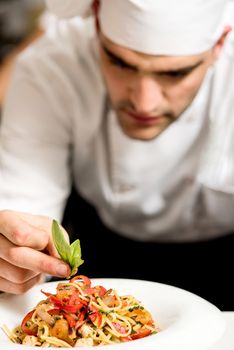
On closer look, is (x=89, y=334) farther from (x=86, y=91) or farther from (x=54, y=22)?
(x=54, y=22)

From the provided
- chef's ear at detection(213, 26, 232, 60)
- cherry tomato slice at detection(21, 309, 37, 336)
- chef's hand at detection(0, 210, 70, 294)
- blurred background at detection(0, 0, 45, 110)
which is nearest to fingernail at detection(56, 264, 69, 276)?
chef's hand at detection(0, 210, 70, 294)

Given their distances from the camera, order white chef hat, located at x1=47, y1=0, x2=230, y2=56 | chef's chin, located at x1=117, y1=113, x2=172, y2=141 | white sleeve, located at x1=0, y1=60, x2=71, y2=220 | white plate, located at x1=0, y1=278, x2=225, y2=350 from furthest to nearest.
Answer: white sleeve, located at x1=0, y1=60, x2=71, y2=220
chef's chin, located at x1=117, y1=113, x2=172, y2=141
white chef hat, located at x1=47, y1=0, x2=230, y2=56
white plate, located at x1=0, y1=278, x2=225, y2=350

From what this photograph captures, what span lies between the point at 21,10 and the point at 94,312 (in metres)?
3.93

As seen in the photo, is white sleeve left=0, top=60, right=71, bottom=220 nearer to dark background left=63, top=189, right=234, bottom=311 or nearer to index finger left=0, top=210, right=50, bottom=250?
dark background left=63, top=189, right=234, bottom=311

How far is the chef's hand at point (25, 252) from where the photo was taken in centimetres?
146

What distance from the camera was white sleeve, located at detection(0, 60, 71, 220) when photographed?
7.51 feet

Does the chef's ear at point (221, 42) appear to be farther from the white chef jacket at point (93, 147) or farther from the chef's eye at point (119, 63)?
the chef's eye at point (119, 63)

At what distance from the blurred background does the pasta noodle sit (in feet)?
9.39

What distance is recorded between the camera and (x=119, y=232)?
262cm

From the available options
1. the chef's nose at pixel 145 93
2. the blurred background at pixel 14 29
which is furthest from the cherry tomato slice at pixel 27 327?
the blurred background at pixel 14 29

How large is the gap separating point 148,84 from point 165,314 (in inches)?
27.5

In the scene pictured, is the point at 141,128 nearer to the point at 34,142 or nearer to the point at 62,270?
the point at 34,142

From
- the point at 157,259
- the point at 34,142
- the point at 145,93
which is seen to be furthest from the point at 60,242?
the point at 157,259

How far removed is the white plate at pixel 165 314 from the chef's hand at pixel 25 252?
0.04 metres
